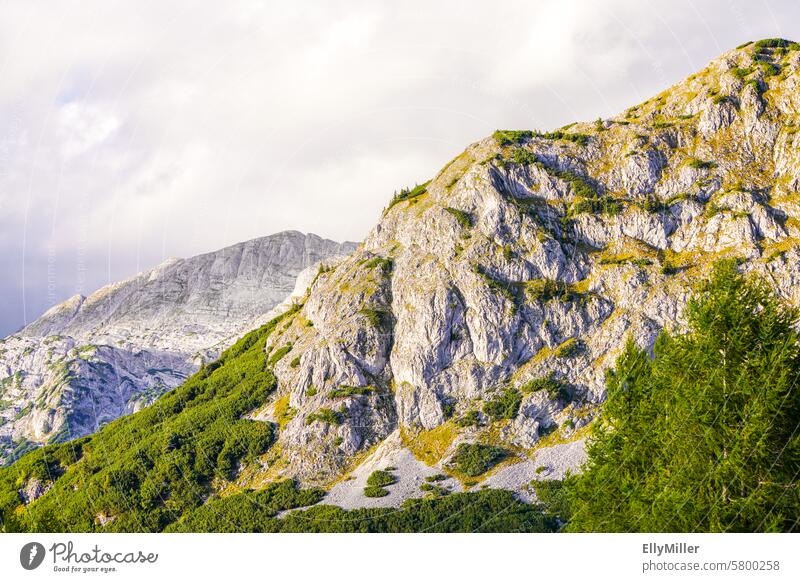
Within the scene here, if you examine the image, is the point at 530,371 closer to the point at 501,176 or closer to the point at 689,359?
the point at 501,176

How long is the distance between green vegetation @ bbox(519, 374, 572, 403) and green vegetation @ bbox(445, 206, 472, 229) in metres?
45.0

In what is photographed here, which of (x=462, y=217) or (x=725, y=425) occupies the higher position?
(x=462, y=217)

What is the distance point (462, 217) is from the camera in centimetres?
16738

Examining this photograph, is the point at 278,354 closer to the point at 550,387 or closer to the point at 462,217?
the point at 462,217

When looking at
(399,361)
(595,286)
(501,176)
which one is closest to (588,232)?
(595,286)

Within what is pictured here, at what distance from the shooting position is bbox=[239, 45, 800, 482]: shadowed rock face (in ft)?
467

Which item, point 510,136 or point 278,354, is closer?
point 278,354

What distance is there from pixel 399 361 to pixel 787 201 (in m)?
96.7

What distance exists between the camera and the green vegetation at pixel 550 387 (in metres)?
138

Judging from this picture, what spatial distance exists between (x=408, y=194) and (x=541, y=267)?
53.6 metres

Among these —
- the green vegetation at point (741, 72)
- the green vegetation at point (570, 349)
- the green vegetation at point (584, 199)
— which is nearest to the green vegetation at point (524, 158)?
the green vegetation at point (584, 199)
